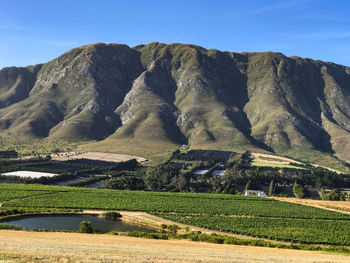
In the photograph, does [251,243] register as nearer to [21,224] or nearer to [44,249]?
[44,249]

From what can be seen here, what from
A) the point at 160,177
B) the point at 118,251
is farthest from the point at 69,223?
the point at 160,177

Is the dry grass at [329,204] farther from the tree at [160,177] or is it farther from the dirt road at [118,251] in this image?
the dirt road at [118,251]

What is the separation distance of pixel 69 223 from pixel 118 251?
120 feet

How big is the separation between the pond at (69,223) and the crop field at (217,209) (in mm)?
8819

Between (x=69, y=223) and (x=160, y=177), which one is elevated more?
(x=160, y=177)

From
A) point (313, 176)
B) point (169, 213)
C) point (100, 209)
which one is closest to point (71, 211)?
point (100, 209)

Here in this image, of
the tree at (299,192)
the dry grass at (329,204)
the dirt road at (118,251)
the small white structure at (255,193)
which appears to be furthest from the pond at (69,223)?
the tree at (299,192)

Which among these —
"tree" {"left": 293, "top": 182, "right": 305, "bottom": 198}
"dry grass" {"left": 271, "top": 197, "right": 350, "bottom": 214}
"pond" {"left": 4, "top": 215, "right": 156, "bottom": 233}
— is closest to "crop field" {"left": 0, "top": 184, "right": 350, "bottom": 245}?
"dry grass" {"left": 271, "top": 197, "right": 350, "bottom": 214}

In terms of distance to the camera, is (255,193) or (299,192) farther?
(255,193)

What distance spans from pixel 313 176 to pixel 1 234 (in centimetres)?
14133

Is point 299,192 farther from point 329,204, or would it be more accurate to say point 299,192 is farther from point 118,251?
point 118,251

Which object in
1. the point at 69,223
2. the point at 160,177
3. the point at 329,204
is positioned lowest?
the point at 69,223

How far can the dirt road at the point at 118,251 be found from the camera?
127ft

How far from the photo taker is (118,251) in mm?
43938
